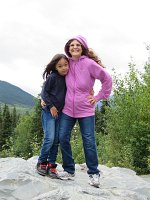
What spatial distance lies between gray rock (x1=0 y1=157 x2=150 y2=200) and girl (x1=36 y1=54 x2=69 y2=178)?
33cm

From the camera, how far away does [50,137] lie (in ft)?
27.8

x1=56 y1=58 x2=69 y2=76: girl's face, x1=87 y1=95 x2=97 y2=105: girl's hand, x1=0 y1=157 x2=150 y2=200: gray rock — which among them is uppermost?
x1=56 y1=58 x2=69 y2=76: girl's face

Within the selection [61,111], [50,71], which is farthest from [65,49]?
[61,111]

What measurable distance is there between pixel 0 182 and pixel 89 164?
5.54 feet

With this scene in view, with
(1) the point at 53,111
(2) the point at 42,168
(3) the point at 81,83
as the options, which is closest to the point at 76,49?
(3) the point at 81,83

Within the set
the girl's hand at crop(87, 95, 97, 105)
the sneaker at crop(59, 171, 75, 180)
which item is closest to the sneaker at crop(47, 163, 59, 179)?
the sneaker at crop(59, 171, 75, 180)

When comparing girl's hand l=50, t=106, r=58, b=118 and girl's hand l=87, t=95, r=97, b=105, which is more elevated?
girl's hand l=87, t=95, r=97, b=105

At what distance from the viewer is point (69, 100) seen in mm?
8344

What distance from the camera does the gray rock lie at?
24.2 feet

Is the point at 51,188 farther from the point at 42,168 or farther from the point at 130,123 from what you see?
the point at 130,123

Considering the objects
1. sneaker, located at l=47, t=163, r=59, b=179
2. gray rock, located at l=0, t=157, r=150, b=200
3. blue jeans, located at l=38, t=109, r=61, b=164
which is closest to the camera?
gray rock, located at l=0, t=157, r=150, b=200

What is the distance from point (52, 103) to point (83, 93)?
603 millimetres

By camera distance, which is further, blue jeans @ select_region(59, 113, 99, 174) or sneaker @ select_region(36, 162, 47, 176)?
sneaker @ select_region(36, 162, 47, 176)

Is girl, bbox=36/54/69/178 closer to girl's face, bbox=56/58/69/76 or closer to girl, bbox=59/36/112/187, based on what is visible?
girl's face, bbox=56/58/69/76
